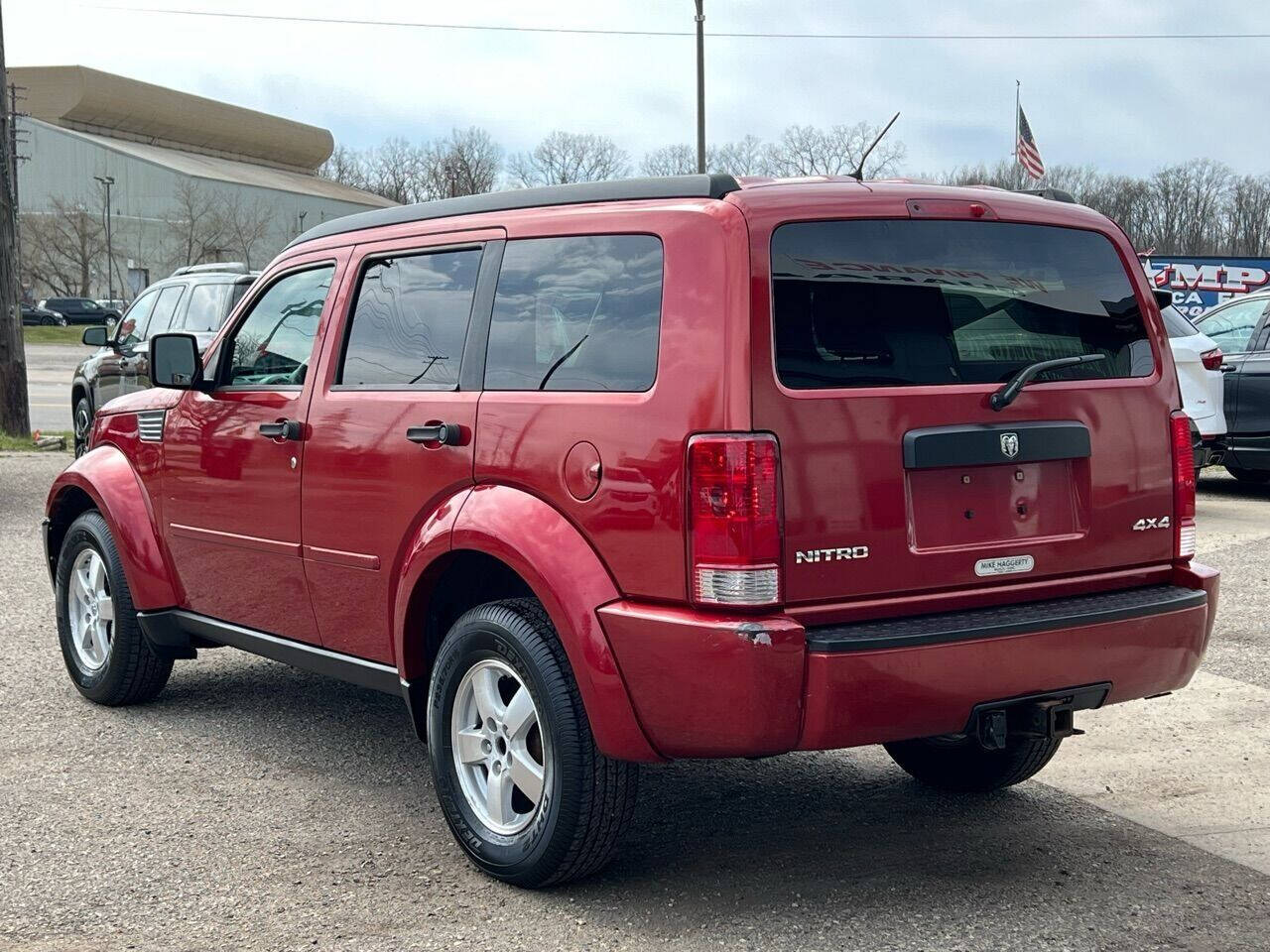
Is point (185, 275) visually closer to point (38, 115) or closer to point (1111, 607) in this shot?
point (1111, 607)

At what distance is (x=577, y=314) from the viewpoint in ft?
13.4

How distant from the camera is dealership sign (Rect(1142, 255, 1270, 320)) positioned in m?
33.8

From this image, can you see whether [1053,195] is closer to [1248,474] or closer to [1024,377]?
[1024,377]

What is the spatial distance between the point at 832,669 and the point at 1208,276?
113 feet

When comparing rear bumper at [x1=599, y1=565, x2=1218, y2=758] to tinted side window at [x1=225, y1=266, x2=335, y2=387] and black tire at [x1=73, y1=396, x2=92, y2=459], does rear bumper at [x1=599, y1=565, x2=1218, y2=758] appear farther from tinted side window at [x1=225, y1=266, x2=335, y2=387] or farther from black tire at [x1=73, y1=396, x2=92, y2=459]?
black tire at [x1=73, y1=396, x2=92, y2=459]

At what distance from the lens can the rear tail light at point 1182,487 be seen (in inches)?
169

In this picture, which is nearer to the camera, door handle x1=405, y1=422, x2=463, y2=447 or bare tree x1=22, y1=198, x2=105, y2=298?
door handle x1=405, y1=422, x2=463, y2=447

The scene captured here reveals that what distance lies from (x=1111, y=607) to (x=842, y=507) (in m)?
0.90

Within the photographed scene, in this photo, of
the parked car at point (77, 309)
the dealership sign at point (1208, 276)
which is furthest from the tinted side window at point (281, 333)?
the parked car at point (77, 309)

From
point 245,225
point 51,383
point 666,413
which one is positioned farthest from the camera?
point 245,225

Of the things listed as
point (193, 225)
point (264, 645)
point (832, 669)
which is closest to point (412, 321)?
point (264, 645)

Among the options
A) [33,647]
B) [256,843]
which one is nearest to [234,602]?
[256,843]

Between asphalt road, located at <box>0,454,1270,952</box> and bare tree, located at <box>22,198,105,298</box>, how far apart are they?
7661 centimetres

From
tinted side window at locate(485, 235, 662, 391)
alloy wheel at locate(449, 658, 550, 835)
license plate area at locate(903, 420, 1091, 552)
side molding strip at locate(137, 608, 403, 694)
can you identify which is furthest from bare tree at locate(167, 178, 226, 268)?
license plate area at locate(903, 420, 1091, 552)
